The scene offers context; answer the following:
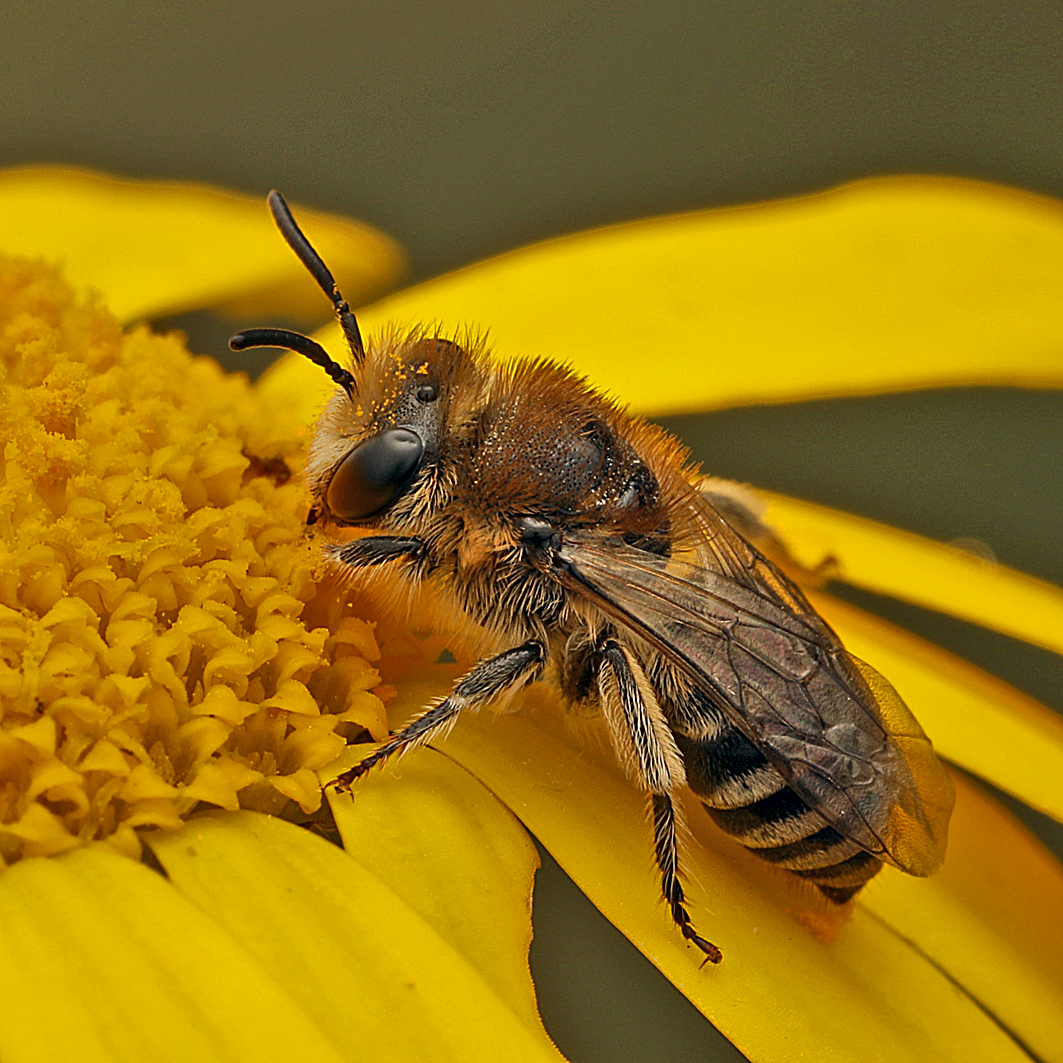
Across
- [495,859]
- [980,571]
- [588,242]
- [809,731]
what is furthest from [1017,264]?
[495,859]

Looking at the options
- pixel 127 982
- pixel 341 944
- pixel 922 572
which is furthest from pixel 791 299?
pixel 127 982

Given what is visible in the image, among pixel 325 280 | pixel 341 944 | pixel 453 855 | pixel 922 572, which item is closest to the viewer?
pixel 341 944

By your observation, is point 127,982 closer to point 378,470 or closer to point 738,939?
point 378,470

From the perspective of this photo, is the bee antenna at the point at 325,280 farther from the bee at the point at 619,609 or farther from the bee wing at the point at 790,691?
the bee wing at the point at 790,691

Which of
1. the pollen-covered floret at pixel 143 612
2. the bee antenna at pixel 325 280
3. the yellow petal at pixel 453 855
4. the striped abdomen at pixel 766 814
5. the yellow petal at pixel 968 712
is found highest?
the bee antenna at pixel 325 280

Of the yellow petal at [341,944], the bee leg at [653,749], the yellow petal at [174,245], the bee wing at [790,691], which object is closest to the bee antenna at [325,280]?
the bee wing at [790,691]

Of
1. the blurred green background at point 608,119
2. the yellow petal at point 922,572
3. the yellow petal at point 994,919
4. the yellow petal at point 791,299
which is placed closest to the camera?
the yellow petal at point 994,919
